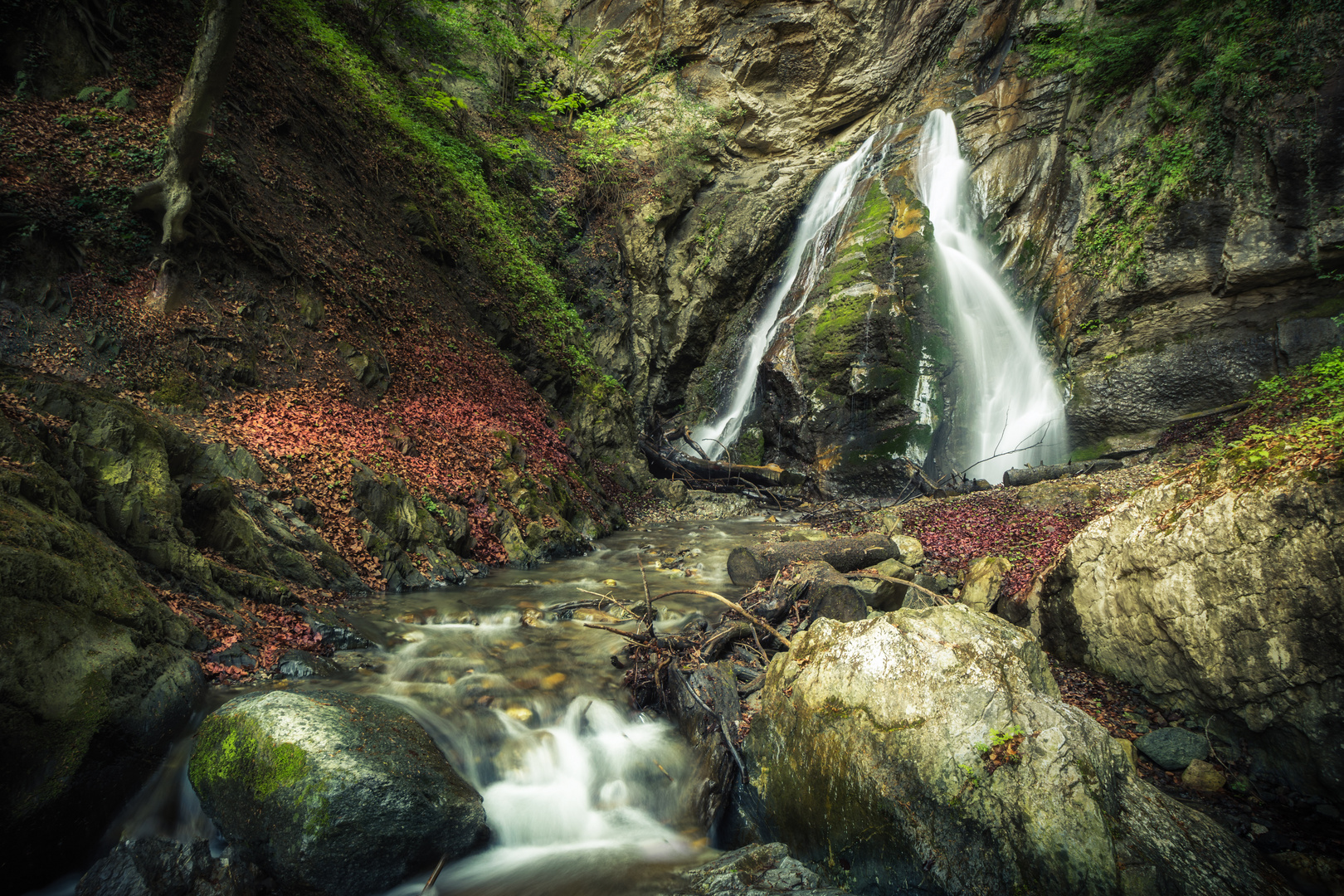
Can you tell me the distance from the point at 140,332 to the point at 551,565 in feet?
20.2

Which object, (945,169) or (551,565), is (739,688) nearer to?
(551,565)

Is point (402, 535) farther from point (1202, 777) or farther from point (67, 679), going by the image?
point (1202, 777)

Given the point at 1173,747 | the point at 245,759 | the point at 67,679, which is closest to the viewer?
the point at 67,679

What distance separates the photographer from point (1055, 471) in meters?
10.7

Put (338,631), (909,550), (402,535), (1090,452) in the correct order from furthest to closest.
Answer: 1. (1090,452)
2. (909,550)
3. (402,535)
4. (338,631)

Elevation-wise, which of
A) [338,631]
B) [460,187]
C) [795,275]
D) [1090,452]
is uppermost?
[795,275]

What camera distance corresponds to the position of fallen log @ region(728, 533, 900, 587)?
709 cm

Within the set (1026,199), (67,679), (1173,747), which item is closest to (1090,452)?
(1026,199)

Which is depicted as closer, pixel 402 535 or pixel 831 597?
pixel 831 597

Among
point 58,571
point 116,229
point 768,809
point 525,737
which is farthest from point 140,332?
point 768,809

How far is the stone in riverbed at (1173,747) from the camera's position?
392 cm

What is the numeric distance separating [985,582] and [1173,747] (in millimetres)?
2667

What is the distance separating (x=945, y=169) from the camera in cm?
1797

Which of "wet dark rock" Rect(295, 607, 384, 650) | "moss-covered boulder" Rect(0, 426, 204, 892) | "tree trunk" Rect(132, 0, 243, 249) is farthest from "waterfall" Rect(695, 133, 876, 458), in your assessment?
"moss-covered boulder" Rect(0, 426, 204, 892)
